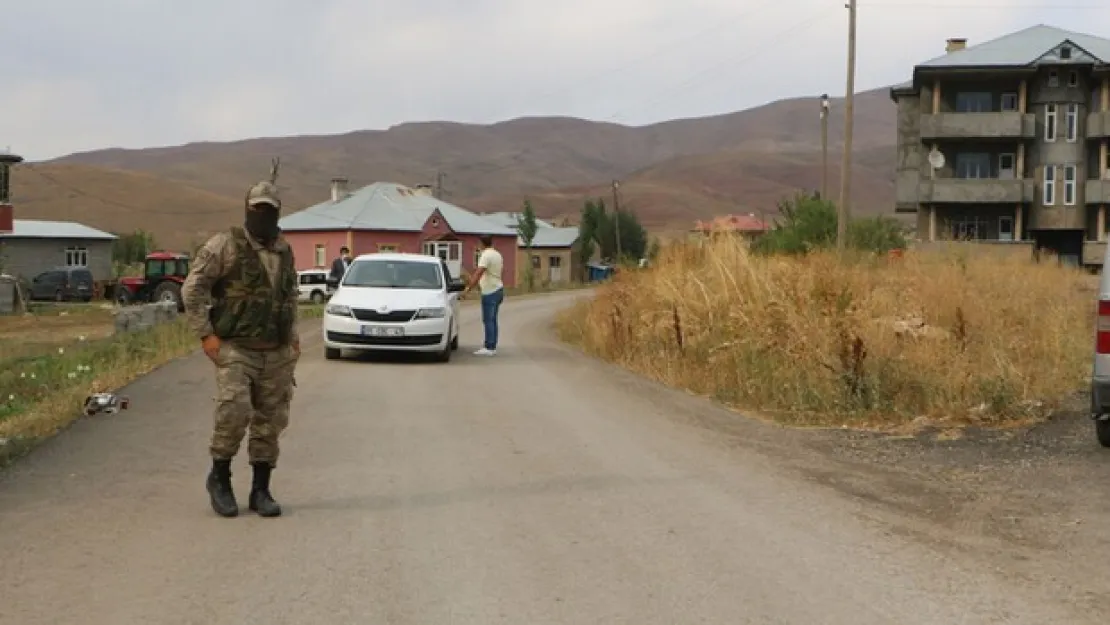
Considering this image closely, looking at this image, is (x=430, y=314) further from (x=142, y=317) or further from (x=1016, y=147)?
(x=1016, y=147)

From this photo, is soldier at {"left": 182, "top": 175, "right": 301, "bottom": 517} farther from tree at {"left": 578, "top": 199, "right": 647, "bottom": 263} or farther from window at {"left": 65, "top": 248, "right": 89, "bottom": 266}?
tree at {"left": 578, "top": 199, "right": 647, "bottom": 263}

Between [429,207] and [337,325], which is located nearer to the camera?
[337,325]

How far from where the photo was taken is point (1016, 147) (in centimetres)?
5894

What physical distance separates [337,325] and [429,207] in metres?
59.8

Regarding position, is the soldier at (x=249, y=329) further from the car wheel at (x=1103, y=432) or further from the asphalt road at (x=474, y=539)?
the car wheel at (x=1103, y=432)

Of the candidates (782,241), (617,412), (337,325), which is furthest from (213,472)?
(782,241)

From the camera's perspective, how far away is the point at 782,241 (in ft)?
103

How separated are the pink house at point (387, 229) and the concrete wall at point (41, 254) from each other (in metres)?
10.3

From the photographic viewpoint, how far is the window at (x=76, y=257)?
6762 cm

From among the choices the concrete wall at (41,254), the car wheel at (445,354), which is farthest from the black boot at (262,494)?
the concrete wall at (41,254)

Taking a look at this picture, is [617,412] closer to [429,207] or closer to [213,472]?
[213,472]

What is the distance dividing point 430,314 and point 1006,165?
48225 mm

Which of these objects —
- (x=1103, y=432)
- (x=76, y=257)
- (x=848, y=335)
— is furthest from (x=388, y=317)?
(x=76, y=257)

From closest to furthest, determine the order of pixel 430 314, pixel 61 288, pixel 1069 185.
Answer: pixel 430 314
pixel 61 288
pixel 1069 185
